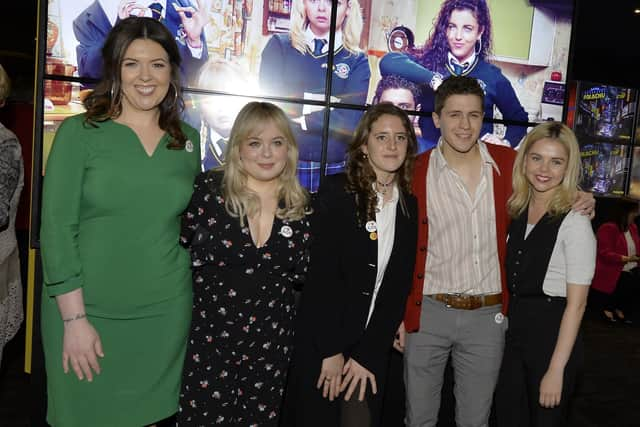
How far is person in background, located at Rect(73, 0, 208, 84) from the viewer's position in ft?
10.5

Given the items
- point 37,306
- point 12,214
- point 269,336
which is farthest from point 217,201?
point 37,306

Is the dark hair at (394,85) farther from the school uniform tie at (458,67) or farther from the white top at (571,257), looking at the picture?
the white top at (571,257)

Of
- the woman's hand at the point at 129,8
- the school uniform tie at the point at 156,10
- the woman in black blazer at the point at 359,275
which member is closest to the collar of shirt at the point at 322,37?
the school uniform tie at the point at 156,10

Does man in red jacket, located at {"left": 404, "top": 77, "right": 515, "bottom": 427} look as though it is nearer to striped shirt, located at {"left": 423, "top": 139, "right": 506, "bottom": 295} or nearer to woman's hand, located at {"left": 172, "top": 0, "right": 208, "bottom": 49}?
striped shirt, located at {"left": 423, "top": 139, "right": 506, "bottom": 295}

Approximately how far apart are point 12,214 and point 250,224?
1.35 metres

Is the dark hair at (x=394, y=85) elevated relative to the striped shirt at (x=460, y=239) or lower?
elevated

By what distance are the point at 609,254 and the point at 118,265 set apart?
594 centimetres

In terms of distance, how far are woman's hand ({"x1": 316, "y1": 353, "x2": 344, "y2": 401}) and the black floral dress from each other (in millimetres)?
242

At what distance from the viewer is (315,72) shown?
3582 mm

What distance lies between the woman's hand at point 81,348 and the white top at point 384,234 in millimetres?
997

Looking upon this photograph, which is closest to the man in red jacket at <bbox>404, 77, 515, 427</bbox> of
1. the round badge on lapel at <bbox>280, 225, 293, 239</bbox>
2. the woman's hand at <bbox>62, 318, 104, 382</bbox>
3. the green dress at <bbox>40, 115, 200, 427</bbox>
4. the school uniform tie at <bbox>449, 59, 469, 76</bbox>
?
the round badge on lapel at <bbox>280, 225, 293, 239</bbox>

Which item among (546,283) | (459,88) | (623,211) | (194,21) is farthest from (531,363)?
(623,211)

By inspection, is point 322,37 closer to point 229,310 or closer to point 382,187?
point 382,187

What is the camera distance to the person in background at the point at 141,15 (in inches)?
126
